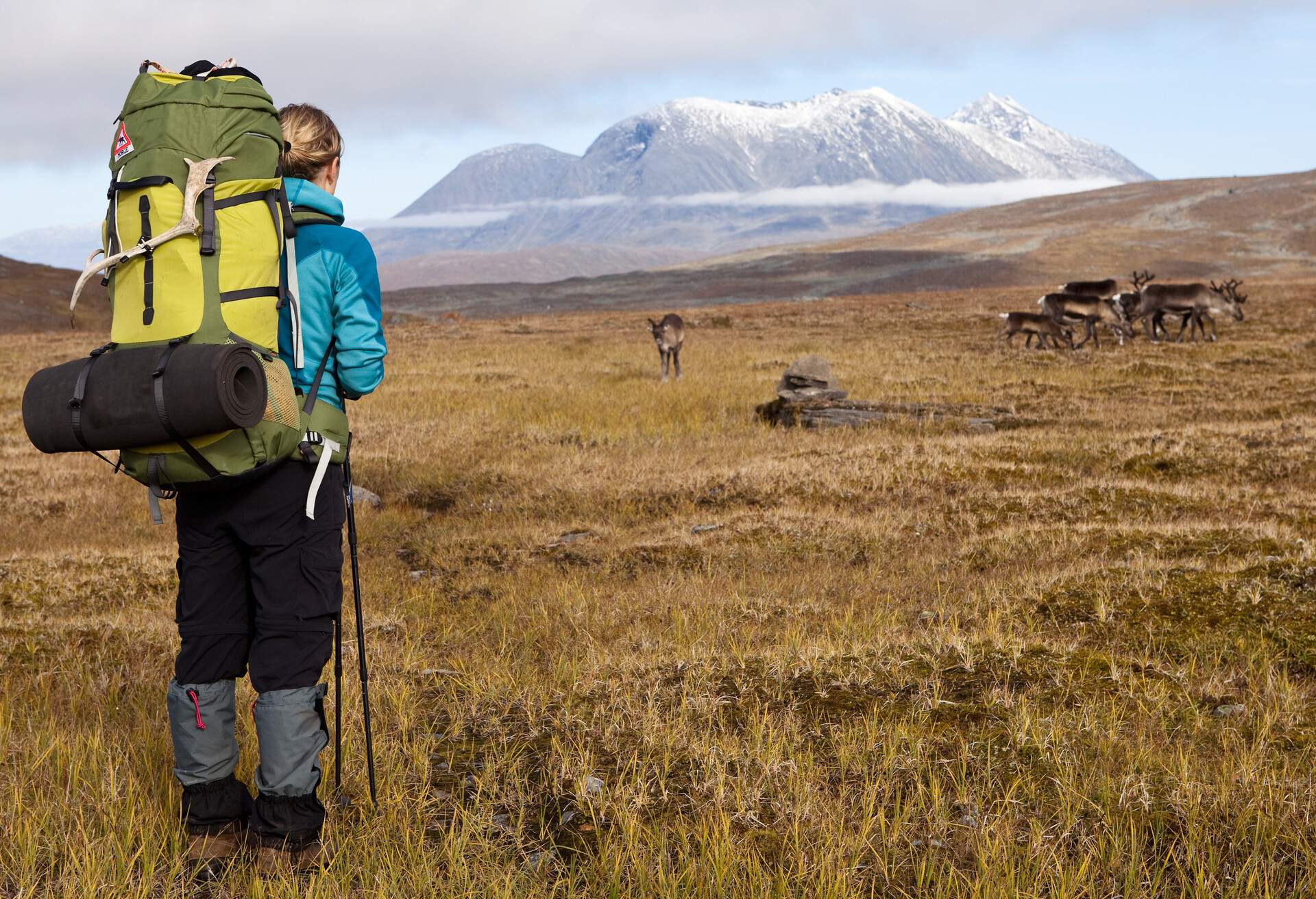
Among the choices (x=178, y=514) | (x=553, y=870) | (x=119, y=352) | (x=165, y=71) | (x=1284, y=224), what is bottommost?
(x=553, y=870)

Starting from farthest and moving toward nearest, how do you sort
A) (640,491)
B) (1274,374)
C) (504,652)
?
(1274,374)
(640,491)
(504,652)

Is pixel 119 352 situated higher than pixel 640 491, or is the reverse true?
pixel 119 352

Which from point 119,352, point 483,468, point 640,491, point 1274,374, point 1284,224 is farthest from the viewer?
point 1284,224

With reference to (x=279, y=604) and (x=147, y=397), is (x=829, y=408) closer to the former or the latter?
(x=279, y=604)

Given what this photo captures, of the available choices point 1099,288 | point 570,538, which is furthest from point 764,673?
point 1099,288

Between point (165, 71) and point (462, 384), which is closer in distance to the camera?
point (165, 71)

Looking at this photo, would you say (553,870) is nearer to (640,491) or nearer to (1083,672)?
(1083,672)

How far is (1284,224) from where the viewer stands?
10881 centimetres

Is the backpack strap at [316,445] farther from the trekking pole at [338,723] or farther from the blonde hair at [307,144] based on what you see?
the blonde hair at [307,144]

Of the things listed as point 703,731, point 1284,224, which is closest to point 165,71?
point 703,731

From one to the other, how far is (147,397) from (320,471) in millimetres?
588

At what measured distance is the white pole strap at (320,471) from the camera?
327 centimetres

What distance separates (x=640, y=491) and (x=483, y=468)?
8.04ft

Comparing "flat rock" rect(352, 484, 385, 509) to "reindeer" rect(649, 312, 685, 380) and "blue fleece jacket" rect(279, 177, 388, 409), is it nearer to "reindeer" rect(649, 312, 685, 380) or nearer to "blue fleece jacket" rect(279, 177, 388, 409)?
"blue fleece jacket" rect(279, 177, 388, 409)
